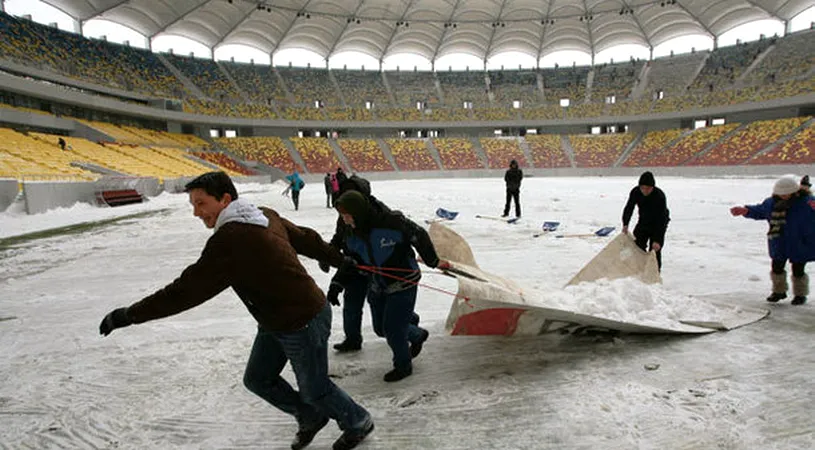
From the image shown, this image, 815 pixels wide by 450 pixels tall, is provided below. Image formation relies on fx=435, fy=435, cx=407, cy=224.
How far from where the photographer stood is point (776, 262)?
13.6 feet

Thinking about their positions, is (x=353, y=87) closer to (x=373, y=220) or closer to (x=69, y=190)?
(x=69, y=190)

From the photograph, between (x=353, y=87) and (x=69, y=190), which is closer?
(x=69, y=190)

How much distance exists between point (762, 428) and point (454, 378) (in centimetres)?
165

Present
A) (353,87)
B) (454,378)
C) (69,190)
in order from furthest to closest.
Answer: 1. (353,87)
2. (69,190)
3. (454,378)

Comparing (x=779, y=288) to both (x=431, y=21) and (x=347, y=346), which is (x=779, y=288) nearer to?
(x=347, y=346)

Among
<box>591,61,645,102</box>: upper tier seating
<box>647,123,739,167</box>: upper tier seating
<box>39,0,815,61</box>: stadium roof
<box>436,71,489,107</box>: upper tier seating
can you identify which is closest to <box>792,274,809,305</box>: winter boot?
<box>647,123,739,167</box>: upper tier seating

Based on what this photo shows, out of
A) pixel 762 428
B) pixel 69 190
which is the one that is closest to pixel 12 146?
pixel 69 190

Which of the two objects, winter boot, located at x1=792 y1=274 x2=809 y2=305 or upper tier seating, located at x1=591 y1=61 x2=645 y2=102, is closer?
winter boot, located at x1=792 y1=274 x2=809 y2=305

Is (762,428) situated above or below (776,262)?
below

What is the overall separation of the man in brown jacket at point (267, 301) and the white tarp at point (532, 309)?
1023mm

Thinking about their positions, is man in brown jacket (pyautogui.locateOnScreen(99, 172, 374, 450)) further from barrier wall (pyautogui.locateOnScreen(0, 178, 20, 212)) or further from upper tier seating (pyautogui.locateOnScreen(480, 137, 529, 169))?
upper tier seating (pyautogui.locateOnScreen(480, 137, 529, 169))

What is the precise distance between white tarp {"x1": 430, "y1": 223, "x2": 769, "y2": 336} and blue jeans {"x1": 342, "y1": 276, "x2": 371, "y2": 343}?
0.71m

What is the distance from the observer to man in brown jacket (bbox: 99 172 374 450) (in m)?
1.80

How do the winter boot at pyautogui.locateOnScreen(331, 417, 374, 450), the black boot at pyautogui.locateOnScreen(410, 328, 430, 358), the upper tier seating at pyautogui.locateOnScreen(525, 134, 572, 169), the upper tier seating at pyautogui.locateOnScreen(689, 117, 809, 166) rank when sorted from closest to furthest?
the winter boot at pyautogui.locateOnScreen(331, 417, 374, 450)
the black boot at pyautogui.locateOnScreen(410, 328, 430, 358)
the upper tier seating at pyautogui.locateOnScreen(689, 117, 809, 166)
the upper tier seating at pyautogui.locateOnScreen(525, 134, 572, 169)
